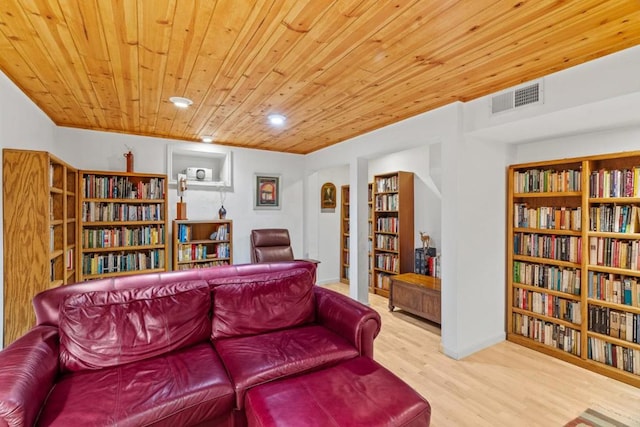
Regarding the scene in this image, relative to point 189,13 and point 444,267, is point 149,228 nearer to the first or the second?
point 189,13

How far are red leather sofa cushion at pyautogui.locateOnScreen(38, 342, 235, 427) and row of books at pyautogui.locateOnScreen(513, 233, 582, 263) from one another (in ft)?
9.83

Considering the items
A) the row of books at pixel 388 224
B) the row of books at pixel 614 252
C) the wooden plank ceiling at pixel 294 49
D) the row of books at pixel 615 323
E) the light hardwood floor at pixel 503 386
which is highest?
the wooden plank ceiling at pixel 294 49

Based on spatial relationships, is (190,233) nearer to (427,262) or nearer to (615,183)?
(427,262)

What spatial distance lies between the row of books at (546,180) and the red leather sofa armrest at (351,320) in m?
2.15

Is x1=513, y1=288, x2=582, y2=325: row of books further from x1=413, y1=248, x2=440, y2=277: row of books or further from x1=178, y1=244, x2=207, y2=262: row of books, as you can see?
x1=178, y1=244, x2=207, y2=262: row of books

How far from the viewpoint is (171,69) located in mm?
2076

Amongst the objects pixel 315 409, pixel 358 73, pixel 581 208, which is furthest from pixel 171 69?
pixel 581 208

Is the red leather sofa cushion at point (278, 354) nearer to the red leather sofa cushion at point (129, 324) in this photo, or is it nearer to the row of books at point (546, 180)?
the red leather sofa cushion at point (129, 324)

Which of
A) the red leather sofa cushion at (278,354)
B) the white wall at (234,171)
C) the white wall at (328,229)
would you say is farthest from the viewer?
the white wall at (328,229)

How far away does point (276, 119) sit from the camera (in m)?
3.23

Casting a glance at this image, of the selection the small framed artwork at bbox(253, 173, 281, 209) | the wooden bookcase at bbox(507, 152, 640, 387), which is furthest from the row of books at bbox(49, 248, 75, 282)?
the wooden bookcase at bbox(507, 152, 640, 387)

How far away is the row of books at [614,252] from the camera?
2.42m

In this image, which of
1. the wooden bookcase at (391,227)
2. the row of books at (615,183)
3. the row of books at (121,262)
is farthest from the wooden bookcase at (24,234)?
the row of books at (615,183)

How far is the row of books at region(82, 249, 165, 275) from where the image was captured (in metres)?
3.52
